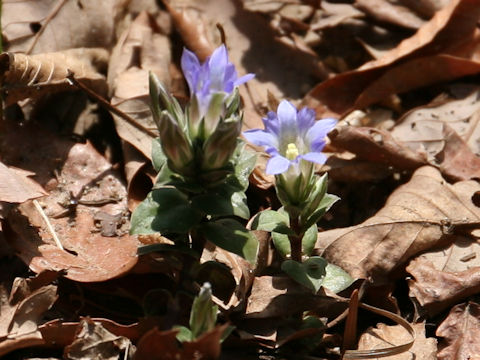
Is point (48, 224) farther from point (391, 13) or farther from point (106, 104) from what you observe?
point (391, 13)

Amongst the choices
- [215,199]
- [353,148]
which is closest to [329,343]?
[215,199]

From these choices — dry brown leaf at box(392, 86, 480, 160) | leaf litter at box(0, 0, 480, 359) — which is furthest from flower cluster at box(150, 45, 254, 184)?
dry brown leaf at box(392, 86, 480, 160)

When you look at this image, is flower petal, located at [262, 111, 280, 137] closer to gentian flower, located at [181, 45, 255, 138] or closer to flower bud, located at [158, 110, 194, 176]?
gentian flower, located at [181, 45, 255, 138]

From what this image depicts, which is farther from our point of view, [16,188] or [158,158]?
[16,188]

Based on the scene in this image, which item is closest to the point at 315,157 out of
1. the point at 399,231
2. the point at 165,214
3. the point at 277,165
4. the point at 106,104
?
the point at 277,165

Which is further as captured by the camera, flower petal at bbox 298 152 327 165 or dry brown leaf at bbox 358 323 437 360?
dry brown leaf at bbox 358 323 437 360

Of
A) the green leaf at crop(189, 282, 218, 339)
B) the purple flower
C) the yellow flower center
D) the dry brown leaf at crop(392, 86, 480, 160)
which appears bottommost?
the dry brown leaf at crop(392, 86, 480, 160)
